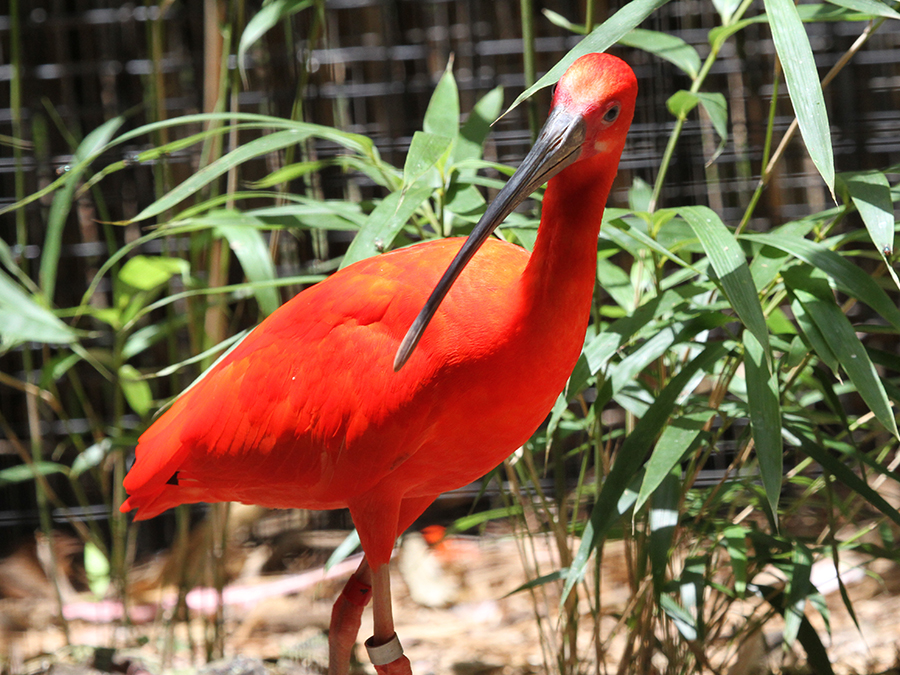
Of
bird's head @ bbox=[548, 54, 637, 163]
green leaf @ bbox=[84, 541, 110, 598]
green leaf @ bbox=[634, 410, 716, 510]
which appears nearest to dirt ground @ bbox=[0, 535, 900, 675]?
green leaf @ bbox=[84, 541, 110, 598]

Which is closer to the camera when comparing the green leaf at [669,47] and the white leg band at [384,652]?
the white leg band at [384,652]

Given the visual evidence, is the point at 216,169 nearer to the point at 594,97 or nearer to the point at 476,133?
the point at 476,133

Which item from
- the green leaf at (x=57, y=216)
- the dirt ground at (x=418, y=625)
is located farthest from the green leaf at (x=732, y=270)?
the green leaf at (x=57, y=216)

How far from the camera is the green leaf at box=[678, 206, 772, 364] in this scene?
0.97 m

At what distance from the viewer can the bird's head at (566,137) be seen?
91cm

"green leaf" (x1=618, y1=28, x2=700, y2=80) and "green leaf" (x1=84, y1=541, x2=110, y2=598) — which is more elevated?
"green leaf" (x1=618, y1=28, x2=700, y2=80)

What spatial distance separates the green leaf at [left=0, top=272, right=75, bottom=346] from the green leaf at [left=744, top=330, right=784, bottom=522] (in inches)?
37.4

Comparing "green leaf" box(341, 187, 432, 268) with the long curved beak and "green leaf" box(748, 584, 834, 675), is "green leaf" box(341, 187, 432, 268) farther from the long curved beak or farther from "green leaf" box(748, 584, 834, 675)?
"green leaf" box(748, 584, 834, 675)

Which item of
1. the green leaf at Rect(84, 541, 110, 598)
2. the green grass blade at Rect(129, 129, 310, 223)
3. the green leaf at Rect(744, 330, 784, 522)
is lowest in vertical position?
the green leaf at Rect(84, 541, 110, 598)

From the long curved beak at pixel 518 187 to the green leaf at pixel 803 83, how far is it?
0.75 feet

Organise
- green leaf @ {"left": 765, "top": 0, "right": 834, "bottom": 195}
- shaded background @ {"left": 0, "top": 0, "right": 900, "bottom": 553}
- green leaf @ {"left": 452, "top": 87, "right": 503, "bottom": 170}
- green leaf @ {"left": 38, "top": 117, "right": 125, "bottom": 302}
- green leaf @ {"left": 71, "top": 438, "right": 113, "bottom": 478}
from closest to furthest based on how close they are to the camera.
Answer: green leaf @ {"left": 765, "top": 0, "right": 834, "bottom": 195}
green leaf @ {"left": 452, "top": 87, "right": 503, "bottom": 170}
green leaf @ {"left": 38, "top": 117, "right": 125, "bottom": 302}
green leaf @ {"left": 71, "top": 438, "right": 113, "bottom": 478}
shaded background @ {"left": 0, "top": 0, "right": 900, "bottom": 553}

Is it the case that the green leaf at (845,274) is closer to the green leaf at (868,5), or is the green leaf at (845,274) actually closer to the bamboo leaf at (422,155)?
the green leaf at (868,5)

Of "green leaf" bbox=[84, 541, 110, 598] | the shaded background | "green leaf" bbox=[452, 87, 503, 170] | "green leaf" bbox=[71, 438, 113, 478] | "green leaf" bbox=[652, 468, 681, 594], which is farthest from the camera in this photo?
the shaded background

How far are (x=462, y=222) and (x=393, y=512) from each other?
1.67ft
